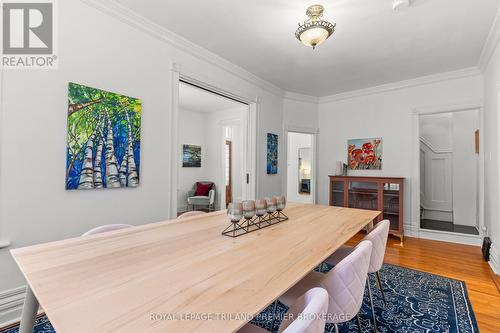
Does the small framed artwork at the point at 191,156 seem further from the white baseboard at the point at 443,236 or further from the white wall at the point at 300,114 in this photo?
the white baseboard at the point at 443,236

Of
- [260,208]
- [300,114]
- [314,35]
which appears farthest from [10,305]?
[300,114]

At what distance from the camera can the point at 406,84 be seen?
408cm

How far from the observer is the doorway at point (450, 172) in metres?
4.46

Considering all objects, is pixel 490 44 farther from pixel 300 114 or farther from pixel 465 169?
pixel 300 114

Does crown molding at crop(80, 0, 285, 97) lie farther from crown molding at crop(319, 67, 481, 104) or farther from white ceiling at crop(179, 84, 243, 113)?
crown molding at crop(319, 67, 481, 104)

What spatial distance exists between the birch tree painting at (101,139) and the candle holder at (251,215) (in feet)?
4.29

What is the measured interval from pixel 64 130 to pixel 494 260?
4492mm

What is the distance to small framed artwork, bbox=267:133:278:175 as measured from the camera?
4.27 meters

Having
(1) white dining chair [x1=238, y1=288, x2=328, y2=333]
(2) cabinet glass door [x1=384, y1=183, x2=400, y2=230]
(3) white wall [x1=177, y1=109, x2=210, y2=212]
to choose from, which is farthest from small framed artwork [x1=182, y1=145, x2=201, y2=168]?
(1) white dining chair [x1=238, y1=288, x2=328, y2=333]

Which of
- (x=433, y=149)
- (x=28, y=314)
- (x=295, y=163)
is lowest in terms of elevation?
(x=28, y=314)

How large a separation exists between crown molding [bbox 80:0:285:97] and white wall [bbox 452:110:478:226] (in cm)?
399

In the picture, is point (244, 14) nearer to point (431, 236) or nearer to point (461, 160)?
point (431, 236)

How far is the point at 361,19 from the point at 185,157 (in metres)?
4.78

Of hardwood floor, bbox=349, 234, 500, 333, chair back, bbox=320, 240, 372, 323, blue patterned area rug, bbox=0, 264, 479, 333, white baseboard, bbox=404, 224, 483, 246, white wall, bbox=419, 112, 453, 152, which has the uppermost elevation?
white wall, bbox=419, 112, 453, 152
